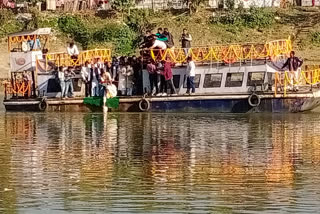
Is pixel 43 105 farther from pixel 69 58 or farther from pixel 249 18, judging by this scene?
pixel 249 18

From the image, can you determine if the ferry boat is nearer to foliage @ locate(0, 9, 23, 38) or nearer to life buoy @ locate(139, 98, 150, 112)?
life buoy @ locate(139, 98, 150, 112)

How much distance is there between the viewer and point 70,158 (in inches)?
843

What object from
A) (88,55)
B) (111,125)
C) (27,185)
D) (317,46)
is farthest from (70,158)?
(317,46)

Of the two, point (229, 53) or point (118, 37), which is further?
point (118, 37)

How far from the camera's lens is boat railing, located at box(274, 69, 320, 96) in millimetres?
34781

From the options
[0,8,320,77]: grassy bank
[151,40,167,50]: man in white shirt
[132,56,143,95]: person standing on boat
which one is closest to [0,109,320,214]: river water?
[132,56,143,95]: person standing on boat

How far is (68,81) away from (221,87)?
624 cm

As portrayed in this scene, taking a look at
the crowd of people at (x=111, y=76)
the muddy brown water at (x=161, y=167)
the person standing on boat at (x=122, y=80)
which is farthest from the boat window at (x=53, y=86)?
the muddy brown water at (x=161, y=167)

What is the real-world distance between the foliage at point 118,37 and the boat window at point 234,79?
63.2 feet

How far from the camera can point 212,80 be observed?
36031 millimetres

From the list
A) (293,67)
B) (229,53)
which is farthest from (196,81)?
(293,67)

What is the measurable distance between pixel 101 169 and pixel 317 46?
3522 cm

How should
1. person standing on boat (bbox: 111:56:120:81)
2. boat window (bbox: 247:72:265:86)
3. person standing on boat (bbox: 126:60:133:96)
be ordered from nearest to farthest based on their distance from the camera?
1. boat window (bbox: 247:72:265:86)
2. person standing on boat (bbox: 126:60:133:96)
3. person standing on boat (bbox: 111:56:120:81)

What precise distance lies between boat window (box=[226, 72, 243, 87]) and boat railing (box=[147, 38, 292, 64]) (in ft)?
1.64
